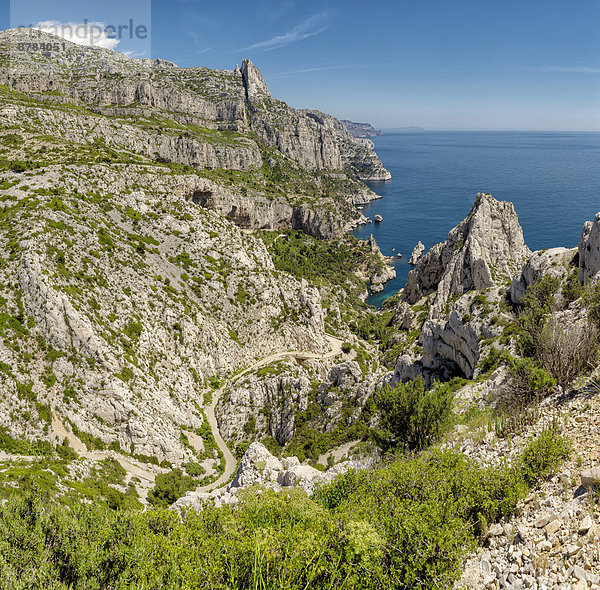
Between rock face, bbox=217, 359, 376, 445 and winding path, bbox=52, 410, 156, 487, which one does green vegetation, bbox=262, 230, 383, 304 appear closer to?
rock face, bbox=217, 359, 376, 445

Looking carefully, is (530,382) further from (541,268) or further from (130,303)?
(130,303)

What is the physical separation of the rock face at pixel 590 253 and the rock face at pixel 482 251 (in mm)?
18121

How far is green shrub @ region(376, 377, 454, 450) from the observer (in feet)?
72.6

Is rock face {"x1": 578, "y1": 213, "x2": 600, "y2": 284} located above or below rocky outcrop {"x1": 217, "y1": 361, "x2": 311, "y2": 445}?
above

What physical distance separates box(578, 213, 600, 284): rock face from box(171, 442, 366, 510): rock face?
28.9 meters

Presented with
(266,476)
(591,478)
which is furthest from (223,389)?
(591,478)

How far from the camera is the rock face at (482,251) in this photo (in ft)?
191

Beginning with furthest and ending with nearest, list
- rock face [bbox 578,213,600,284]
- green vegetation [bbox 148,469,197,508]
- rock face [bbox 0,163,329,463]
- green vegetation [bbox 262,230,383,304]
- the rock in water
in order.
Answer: the rock in water < green vegetation [bbox 262,230,383,304] < rock face [bbox 0,163,329,463] < green vegetation [bbox 148,469,197,508] < rock face [bbox 578,213,600,284]

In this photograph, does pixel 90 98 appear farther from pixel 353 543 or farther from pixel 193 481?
pixel 353 543

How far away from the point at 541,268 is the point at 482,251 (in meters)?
24.3

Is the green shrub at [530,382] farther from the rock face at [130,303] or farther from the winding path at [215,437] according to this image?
the rock face at [130,303]

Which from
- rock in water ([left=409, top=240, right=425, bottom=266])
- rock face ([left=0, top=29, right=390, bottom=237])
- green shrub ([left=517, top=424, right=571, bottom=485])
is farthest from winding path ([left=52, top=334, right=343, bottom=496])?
rock in water ([left=409, top=240, right=425, bottom=266])

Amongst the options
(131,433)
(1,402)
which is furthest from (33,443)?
(131,433)

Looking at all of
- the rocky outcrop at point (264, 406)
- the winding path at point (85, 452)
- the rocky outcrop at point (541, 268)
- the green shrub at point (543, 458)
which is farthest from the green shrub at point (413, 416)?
the rocky outcrop at point (264, 406)
